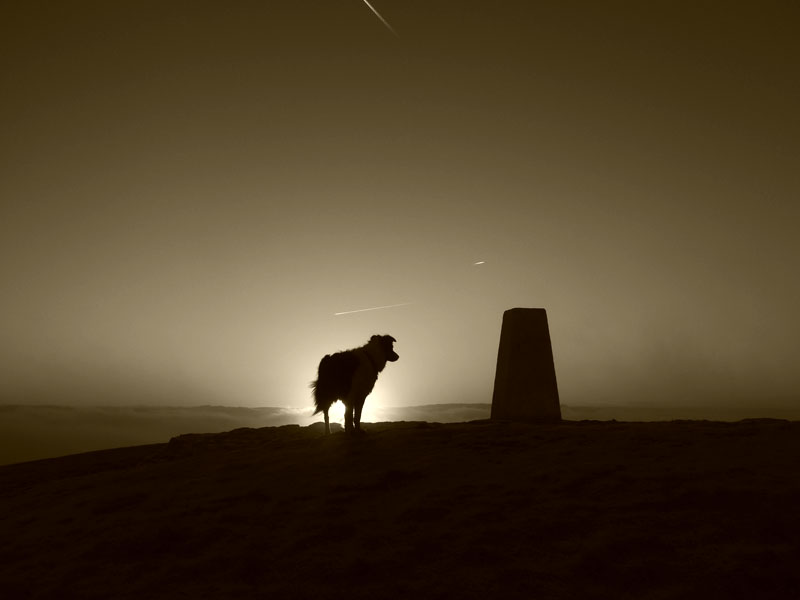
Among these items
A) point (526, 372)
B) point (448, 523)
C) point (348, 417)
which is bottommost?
point (448, 523)

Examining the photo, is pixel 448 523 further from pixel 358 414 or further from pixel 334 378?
pixel 334 378

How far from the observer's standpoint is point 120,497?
10.1m

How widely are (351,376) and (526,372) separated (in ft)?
18.2

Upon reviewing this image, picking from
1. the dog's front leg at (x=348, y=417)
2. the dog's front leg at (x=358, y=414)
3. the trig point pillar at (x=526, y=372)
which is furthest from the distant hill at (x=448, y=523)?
the trig point pillar at (x=526, y=372)

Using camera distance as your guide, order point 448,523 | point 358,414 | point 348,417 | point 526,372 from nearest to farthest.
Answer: point 448,523 < point 348,417 < point 358,414 < point 526,372

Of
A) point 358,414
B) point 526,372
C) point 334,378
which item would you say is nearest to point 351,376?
point 334,378

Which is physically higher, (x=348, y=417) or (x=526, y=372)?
(x=526, y=372)

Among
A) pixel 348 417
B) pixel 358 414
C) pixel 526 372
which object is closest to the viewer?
pixel 348 417

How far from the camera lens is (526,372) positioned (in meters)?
16.1

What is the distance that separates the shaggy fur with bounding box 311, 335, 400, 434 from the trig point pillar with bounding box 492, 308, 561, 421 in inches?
180

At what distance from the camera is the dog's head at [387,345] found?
42.0 feet

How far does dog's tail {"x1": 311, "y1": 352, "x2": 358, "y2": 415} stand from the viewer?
492 inches

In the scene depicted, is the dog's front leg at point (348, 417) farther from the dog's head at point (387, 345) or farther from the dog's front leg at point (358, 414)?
the dog's head at point (387, 345)

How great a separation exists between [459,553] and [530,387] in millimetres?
10074
